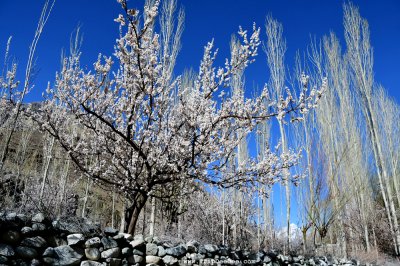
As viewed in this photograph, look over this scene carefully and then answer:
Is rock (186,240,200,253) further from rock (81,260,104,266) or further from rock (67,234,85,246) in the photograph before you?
rock (67,234,85,246)

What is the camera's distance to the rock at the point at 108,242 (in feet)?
13.1

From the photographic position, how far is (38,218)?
3613mm

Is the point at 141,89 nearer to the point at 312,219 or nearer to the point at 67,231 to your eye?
the point at 67,231

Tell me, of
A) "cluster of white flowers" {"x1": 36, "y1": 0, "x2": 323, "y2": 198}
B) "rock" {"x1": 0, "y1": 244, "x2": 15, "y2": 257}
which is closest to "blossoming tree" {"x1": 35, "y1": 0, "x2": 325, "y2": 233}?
"cluster of white flowers" {"x1": 36, "y1": 0, "x2": 323, "y2": 198}

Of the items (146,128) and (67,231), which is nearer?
(67,231)

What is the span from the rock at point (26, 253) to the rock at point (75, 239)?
39 centimetres

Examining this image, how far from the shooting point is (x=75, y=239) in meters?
3.77

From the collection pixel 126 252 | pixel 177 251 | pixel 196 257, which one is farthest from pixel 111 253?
pixel 196 257

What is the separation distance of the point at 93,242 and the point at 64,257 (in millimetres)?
384

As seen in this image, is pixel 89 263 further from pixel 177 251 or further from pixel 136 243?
pixel 177 251

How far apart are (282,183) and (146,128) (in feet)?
7.63

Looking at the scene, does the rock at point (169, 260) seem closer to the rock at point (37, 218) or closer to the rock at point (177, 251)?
the rock at point (177, 251)

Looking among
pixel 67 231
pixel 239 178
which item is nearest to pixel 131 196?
pixel 67 231

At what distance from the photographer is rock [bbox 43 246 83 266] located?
3.53 metres
